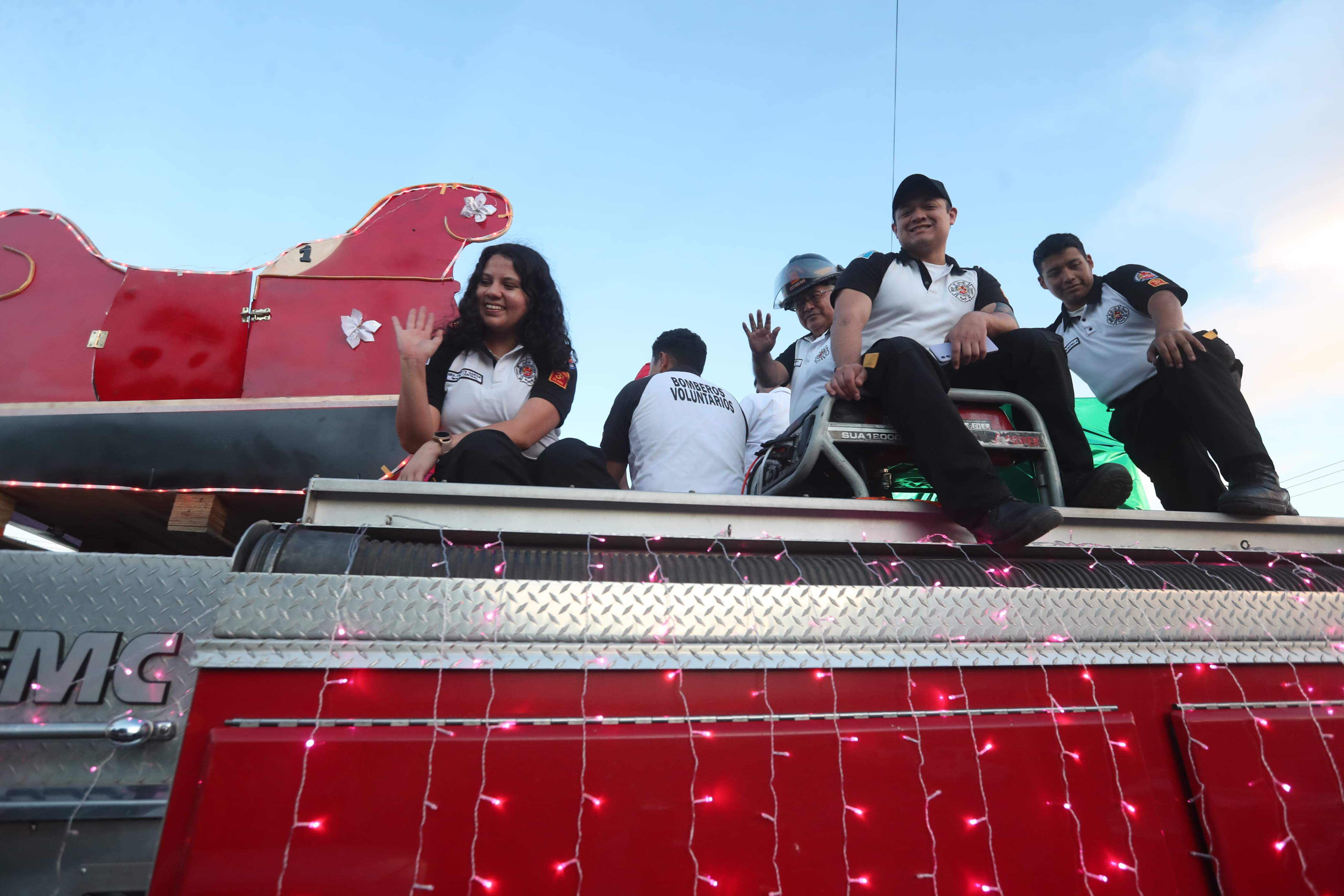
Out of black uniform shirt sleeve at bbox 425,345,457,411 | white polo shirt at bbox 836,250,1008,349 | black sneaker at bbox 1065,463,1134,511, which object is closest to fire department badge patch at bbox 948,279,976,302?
white polo shirt at bbox 836,250,1008,349

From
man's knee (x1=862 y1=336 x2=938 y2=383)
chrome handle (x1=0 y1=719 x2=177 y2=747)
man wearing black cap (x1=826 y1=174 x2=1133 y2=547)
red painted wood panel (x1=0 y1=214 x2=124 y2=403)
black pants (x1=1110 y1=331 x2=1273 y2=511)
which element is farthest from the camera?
red painted wood panel (x1=0 y1=214 x2=124 y2=403)

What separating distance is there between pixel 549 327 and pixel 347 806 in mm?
1848

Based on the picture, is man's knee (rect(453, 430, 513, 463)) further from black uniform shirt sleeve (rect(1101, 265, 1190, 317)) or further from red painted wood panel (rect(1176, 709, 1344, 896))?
black uniform shirt sleeve (rect(1101, 265, 1190, 317))

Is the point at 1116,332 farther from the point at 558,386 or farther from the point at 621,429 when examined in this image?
the point at 558,386

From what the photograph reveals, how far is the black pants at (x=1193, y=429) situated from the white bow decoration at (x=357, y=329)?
387 centimetres

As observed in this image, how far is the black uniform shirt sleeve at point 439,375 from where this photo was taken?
2.56 metres

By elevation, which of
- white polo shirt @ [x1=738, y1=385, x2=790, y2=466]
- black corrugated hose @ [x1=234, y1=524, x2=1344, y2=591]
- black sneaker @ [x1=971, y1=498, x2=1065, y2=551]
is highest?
white polo shirt @ [x1=738, y1=385, x2=790, y2=466]

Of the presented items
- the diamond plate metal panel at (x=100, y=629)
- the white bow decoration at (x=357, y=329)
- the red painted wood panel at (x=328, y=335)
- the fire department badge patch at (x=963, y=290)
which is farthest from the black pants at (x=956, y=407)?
the white bow decoration at (x=357, y=329)

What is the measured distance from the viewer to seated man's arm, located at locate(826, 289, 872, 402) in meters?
2.25

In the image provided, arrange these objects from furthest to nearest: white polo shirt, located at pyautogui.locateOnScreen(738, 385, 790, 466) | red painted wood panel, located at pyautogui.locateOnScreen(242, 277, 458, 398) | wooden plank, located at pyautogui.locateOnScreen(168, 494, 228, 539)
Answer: red painted wood panel, located at pyautogui.locateOnScreen(242, 277, 458, 398), white polo shirt, located at pyautogui.locateOnScreen(738, 385, 790, 466), wooden plank, located at pyautogui.locateOnScreen(168, 494, 228, 539)

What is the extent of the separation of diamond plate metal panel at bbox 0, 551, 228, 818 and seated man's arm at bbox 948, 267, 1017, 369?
221 centimetres

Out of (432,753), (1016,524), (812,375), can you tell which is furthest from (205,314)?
(1016,524)

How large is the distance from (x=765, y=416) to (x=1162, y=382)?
1752 millimetres

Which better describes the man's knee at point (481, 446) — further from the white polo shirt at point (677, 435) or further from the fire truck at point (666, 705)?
the white polo shirt at point (677, 435)
